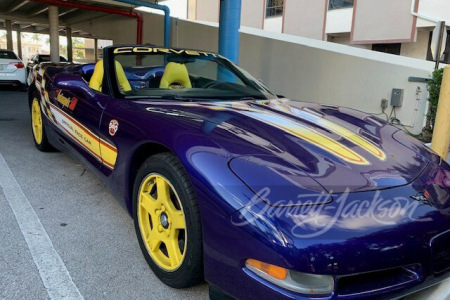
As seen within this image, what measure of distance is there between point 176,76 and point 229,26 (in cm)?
406

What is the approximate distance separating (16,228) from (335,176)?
2.24 metres

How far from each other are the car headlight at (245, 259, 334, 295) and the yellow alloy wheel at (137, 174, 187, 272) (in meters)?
0.54

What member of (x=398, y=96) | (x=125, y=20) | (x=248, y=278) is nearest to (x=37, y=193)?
(x=248, y=278)

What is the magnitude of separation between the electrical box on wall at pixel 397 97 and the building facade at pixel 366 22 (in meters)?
6.97

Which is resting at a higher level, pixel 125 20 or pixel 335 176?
pixel 125 20

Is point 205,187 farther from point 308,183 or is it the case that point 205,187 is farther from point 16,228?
point 16,228

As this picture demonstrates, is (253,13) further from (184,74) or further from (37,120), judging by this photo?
(184,74)

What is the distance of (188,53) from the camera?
3.50 meters

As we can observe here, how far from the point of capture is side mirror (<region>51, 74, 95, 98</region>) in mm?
2998

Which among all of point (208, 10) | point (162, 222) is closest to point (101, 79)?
point (162, 222)

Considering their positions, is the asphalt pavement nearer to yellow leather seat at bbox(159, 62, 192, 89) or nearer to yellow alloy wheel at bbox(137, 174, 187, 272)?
yellow alloy wheel at bbox(137, 174, 187, 272)

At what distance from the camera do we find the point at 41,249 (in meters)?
2.40

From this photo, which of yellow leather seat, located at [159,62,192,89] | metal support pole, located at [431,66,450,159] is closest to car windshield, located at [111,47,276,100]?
yellow leather seat, located at [159,62,192,89]

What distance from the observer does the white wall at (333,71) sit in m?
7.30
